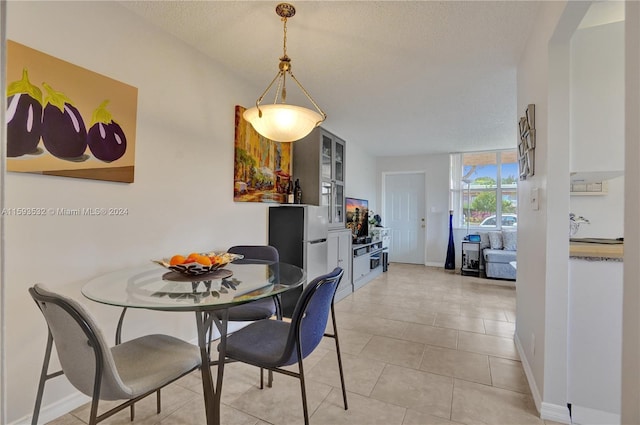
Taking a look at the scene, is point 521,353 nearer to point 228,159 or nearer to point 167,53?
point 228,159

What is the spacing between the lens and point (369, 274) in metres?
5.16

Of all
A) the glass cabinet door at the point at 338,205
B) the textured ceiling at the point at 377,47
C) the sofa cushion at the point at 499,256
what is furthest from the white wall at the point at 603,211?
the sofa cushion at the point at 499,256

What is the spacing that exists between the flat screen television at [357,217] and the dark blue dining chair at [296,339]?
10.9 feet

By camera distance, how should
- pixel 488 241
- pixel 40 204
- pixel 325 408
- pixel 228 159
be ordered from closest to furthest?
pixel 40 204, pixel 325 408, pixel 228 159, pixel 488 241

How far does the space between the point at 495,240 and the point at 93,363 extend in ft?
20.0

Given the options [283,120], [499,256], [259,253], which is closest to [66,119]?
→ [283,120]

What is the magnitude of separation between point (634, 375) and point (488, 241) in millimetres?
5527

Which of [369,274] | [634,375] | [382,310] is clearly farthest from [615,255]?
[369,274]

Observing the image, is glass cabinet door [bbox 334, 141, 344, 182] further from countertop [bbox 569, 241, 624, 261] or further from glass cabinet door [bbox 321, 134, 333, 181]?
countertop [bbox 569, 241, 624, 261]

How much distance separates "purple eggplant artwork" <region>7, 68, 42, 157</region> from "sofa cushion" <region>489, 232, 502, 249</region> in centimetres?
624

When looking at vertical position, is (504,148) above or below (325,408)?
above

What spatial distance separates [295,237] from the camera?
3332mm

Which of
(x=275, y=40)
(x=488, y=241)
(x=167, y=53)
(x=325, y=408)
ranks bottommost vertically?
(x=325, y=408)

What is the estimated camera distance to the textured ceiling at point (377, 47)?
2010mm
